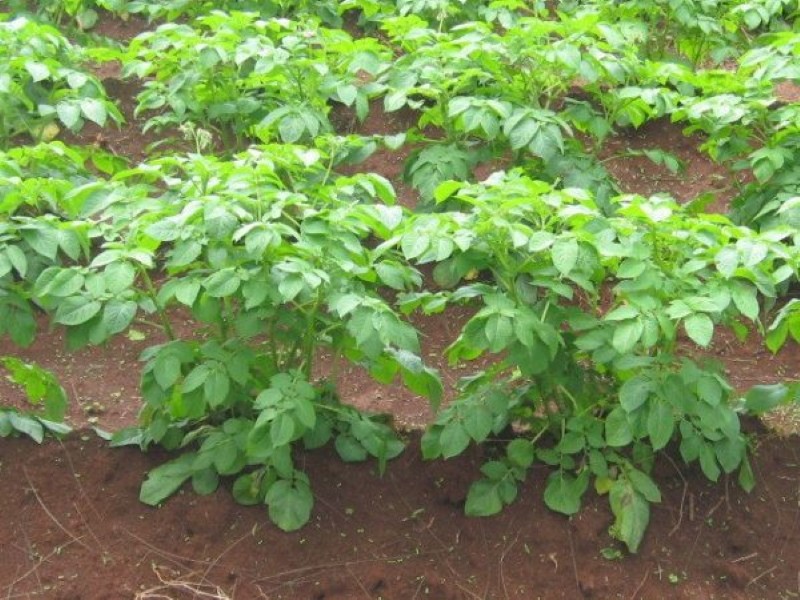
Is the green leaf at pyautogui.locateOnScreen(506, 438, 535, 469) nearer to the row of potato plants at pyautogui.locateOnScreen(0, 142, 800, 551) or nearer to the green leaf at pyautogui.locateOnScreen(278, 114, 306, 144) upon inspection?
the row of potato plants at pyautogui.locateOnScreen(0, 142, 800, 551)

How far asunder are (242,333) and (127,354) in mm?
1532

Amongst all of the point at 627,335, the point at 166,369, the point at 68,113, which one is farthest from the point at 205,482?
the point at 68,113

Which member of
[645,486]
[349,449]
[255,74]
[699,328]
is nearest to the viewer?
[699,328]

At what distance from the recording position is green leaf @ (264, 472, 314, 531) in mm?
3643

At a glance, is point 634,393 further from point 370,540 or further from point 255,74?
point 255,74

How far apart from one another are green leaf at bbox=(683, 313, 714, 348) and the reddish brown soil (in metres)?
0.83

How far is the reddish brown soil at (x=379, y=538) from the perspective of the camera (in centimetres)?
358

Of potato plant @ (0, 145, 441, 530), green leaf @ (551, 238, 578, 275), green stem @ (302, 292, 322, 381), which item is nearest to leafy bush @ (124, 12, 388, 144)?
potato plant @ (0, 145, 441, 530)

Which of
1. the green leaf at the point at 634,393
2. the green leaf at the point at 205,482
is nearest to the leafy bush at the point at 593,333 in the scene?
the green leaf at the point at 634,393

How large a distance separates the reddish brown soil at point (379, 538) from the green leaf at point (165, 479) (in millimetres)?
34

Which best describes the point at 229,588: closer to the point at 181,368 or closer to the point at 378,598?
the point at 378,598

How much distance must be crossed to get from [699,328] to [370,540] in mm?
1228

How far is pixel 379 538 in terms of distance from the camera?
146 inches

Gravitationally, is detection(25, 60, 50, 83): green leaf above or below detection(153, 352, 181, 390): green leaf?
above
